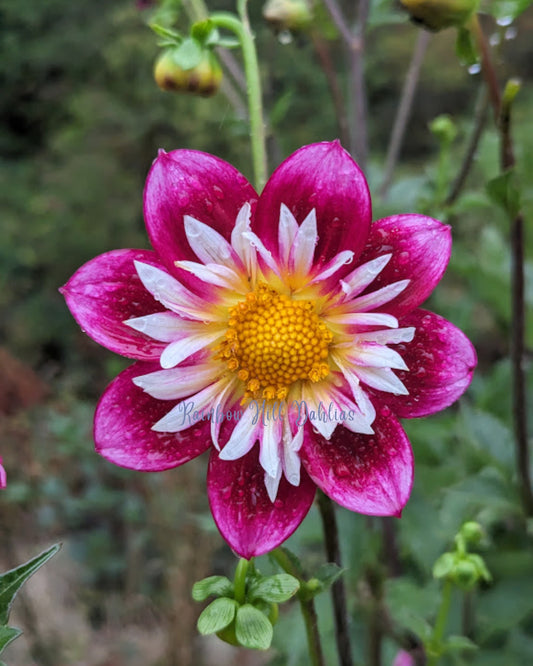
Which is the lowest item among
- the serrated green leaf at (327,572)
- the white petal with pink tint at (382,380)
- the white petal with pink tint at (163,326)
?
the serrated green leaf at (327,572)

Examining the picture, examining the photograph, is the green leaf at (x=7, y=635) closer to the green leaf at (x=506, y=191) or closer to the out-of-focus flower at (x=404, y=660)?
the green leaf at (x=506, y=191)

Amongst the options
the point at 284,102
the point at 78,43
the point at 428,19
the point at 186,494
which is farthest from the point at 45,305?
the point at 428,19

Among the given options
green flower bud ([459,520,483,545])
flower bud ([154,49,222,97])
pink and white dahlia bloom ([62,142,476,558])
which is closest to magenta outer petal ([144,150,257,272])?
pink and white dahlia bloom ([62,142,476,558])

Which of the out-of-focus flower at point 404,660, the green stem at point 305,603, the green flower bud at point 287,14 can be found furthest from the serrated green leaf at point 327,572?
the green flower bud at point 287,14

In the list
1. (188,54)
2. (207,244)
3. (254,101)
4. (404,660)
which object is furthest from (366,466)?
(404,660)

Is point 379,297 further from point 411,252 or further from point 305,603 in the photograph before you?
point 305,603

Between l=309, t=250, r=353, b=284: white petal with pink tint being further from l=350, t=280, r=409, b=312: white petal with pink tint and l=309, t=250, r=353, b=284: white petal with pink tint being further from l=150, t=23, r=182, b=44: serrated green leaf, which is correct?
l=150, t=23, r=182, b=44: serrated green leaf

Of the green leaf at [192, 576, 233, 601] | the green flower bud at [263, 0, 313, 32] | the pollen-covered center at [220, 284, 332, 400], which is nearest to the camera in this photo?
the green leaf at [192, 576, 233, 601]
